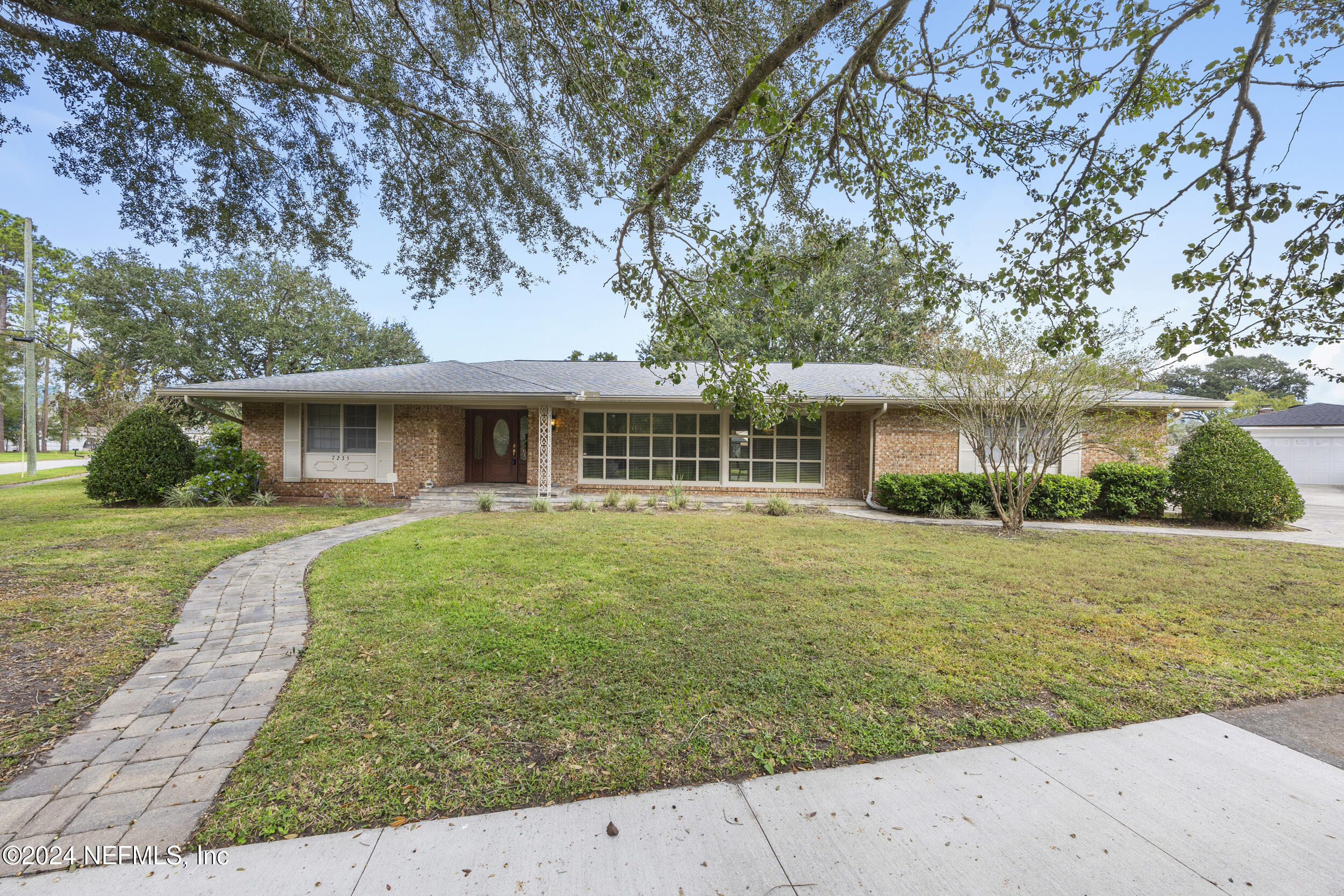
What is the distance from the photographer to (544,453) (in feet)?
35.5

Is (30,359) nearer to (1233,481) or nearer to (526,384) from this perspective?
(526,384)

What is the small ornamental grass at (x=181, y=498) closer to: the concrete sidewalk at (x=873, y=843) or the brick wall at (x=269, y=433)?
the brick wall at (x=269, y=433)

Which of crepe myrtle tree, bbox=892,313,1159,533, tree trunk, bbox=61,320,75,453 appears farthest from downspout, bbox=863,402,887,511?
tree trunk, bbox=61,320,75,453

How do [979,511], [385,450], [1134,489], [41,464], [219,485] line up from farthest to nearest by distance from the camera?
[41,464], [385,450], [219,485], [1134,489], [979,511]

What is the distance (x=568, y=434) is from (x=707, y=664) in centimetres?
945

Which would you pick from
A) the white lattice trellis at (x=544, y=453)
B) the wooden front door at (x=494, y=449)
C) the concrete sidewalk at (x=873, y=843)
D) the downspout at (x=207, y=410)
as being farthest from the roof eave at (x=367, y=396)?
the concrete sidewalk at (x=873, y=843)

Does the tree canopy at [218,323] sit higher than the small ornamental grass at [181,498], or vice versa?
the tree canopy at [218,323]

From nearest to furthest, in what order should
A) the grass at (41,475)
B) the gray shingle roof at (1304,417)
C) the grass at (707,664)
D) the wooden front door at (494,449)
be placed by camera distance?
the grass at (707,664) → the wooden front door at (494,449) → the grass at (41,475) → the gray shingle roof at (1304,417)

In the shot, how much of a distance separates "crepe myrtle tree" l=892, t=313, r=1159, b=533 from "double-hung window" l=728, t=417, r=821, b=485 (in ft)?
10.6

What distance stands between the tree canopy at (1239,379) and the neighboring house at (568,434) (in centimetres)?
4219

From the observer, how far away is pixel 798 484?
39.8ft

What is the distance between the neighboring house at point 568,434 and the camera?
10633 millimetres

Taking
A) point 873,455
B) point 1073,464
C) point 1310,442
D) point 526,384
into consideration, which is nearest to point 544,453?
point 526,384

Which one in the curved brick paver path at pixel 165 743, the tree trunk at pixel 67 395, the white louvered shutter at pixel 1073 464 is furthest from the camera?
the tree trunk at pixel 67 395
